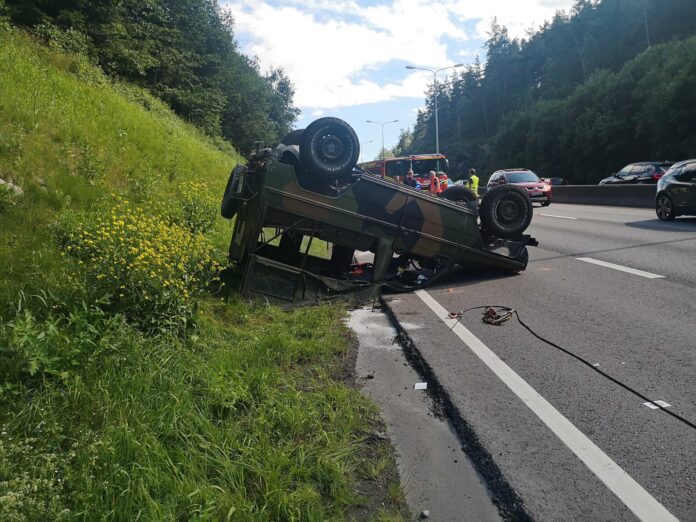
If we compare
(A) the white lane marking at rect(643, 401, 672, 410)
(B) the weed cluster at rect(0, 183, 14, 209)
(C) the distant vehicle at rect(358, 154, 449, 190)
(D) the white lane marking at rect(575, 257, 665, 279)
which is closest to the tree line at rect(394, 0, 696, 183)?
(C) the distant vehicle at rect(358, 154, 449, 190)

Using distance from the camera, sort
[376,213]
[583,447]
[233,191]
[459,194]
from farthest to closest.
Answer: [459,194] < [233,191] < [376,213] < [583,447]

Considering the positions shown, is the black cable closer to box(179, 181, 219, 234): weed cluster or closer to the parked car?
box(179, 181, 219, 234): weed cluster

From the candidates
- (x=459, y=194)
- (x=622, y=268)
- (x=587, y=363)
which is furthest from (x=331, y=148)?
(x=622, y=268)

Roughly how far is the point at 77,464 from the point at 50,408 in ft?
1.81

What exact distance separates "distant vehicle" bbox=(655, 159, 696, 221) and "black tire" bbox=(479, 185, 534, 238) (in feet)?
23.8

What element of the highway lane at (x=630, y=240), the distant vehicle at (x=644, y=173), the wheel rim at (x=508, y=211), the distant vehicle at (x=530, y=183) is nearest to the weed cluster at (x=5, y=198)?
the wheel rim at (x=508, y=211)

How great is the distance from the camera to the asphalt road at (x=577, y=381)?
265cm

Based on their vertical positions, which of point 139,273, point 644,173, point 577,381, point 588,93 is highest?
point 588,93

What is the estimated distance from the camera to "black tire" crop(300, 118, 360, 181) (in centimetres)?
619

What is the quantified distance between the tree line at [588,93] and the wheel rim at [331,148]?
33.7 m

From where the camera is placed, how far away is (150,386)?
134 inches

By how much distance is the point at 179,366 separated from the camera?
12.3 ft

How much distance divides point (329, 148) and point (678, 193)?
1077 centimetres

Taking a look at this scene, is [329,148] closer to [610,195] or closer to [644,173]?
[610,195]
